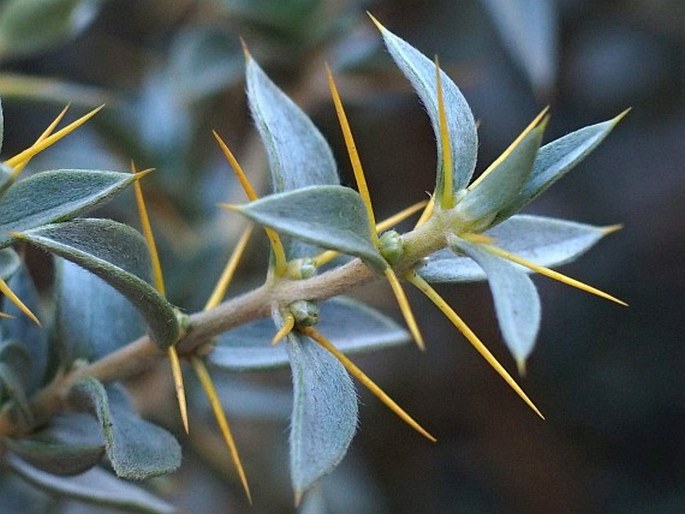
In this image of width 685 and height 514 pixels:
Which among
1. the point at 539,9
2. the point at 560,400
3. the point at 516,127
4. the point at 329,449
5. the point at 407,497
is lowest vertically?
the point at 407,497

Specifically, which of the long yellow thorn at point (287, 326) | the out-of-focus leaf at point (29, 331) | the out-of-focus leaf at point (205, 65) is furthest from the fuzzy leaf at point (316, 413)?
the out-of-focus leaf at point (205, 65)

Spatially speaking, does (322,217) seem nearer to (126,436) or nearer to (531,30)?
(126,436)

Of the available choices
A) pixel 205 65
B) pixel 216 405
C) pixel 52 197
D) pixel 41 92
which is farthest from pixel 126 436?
pixel 205 65

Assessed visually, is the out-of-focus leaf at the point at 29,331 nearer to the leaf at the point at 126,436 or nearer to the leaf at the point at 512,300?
the leaf at the point at 126,436

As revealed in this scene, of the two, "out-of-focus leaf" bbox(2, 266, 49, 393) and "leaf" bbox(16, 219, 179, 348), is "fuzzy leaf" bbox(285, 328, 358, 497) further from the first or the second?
"out-of-focus leaf" bbox(2, 266, 49, 393)

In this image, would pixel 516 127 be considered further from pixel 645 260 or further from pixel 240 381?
pixel 240 381

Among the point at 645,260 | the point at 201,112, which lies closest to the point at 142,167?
the point at 201,112
